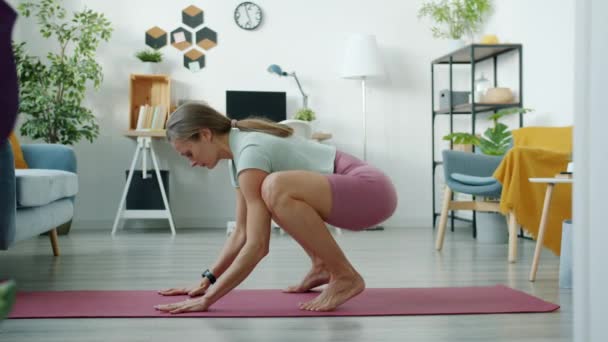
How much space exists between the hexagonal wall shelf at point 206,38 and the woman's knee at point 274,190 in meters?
3.60

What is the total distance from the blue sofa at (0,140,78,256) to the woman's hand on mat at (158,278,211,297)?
0.58 meters

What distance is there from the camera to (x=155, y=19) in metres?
5.36

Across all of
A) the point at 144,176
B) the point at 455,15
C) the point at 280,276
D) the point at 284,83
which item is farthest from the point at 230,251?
the point at 455,15

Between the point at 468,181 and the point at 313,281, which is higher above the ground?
the point at 468,181

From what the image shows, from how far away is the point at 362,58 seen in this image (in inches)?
206

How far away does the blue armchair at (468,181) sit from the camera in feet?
12.4

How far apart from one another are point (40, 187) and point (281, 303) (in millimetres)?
1179

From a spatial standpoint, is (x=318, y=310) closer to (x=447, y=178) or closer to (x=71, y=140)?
(x=447, y=178)

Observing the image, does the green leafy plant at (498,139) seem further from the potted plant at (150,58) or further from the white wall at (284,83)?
the potted plant at (150,58)

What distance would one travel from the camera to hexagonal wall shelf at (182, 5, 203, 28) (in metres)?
5.38

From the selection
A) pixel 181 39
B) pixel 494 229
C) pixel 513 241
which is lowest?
pixel 494 229

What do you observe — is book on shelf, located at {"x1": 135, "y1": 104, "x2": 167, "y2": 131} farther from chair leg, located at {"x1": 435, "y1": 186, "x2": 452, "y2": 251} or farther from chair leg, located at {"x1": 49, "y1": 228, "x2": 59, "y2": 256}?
chair leg, located at {"x1": 435, "y1": 186, "x2": 452, "y2": 251}

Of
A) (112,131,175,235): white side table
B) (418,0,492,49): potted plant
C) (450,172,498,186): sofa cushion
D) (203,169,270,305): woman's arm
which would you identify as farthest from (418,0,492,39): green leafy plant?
(203,169,270,305): woman's arm

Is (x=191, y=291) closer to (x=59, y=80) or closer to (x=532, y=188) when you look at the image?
(x=532, y=188)
